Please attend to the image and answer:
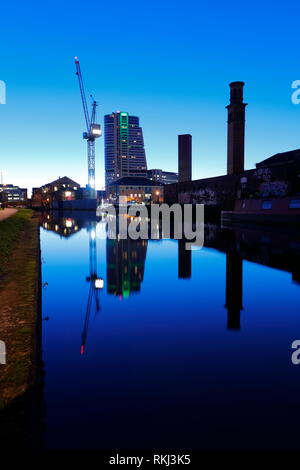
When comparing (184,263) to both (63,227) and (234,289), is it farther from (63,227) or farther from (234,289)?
(63,227)

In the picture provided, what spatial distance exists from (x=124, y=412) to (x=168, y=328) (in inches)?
113

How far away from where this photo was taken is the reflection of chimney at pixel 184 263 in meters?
11.6

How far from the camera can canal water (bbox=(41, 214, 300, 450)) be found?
3297mm

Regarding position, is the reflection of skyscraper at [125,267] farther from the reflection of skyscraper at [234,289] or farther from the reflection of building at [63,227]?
the reflection of building at [63,227]

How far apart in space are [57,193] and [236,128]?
83000mm

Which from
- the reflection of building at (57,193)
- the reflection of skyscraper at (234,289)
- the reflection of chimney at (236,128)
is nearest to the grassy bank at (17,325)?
the reflection of skyscraper at (234,289)

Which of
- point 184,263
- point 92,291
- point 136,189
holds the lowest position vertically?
point 92,291

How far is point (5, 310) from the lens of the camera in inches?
222

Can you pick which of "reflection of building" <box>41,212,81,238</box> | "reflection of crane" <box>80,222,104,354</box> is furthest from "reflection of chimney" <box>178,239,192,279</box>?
"reflection of building" <box>41,212,81,238</box>

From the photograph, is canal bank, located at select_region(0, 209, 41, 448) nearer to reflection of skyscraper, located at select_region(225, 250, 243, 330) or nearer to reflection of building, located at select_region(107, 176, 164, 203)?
reflection of skyscraper, located at select_region(225, 250, 243, 330)

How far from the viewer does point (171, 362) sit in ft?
15.9

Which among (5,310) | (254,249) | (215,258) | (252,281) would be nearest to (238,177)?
(254,249)

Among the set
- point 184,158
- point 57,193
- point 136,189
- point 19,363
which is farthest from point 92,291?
point 136,189

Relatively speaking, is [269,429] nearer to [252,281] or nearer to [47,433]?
[47,433]
